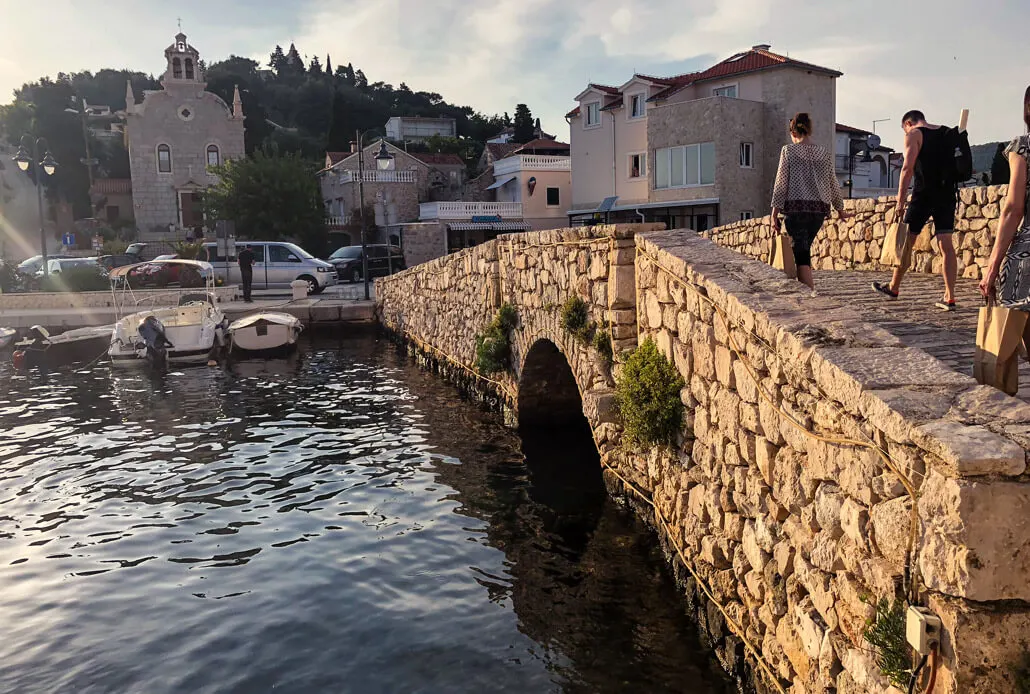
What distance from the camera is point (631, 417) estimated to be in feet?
23.4

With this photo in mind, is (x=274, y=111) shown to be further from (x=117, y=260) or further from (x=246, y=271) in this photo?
(x=246, y=271)

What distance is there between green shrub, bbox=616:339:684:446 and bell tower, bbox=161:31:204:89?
2057 inches

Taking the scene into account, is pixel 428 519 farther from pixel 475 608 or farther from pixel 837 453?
pixel 837 453

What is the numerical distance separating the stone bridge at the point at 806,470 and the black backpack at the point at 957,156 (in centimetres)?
→ 113

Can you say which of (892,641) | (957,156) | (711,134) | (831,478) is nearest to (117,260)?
(711,134)

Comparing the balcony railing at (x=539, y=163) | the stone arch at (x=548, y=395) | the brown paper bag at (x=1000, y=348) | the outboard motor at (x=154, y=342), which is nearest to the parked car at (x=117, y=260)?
the outboard motor at (x=154, y=342)

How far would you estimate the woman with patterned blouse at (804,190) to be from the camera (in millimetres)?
7227

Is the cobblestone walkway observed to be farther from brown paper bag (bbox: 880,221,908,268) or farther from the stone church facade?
the stone church facade

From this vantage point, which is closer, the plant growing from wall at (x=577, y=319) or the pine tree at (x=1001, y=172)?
the pine tree at (x=1001, y=172)

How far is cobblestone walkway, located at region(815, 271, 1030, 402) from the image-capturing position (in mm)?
4947

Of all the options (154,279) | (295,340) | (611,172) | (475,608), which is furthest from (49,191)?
(475,608)

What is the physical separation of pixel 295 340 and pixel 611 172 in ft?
A: 73.6

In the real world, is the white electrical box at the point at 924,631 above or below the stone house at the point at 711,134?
below

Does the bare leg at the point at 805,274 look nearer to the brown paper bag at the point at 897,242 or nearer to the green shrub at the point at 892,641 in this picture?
the brown paper bag at the point at 897,242
